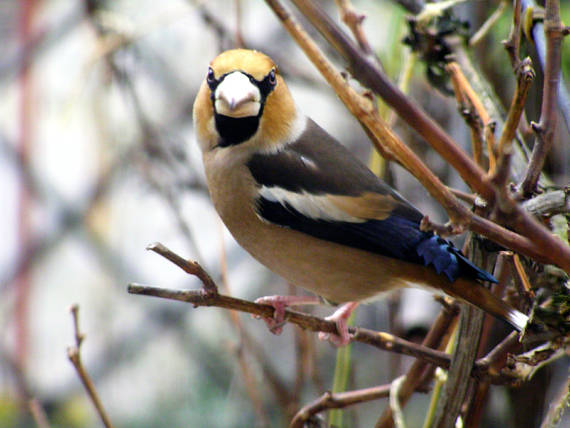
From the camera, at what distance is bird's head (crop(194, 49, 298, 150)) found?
1.07 meters

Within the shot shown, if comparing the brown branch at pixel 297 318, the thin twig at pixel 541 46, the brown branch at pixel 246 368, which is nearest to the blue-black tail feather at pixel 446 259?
the brown branch at pixel 297 318

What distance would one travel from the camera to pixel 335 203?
122 cm

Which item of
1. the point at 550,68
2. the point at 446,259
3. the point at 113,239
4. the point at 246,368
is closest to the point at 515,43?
the point at 550,68

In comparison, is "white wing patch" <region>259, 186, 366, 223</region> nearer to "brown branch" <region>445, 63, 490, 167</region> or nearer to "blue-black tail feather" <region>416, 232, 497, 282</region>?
"blue-black tail feather" <region>416, 232, 497, 282</region>

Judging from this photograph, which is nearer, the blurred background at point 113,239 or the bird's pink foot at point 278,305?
the bird's pink foot at point 278,305

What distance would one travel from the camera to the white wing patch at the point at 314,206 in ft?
4.00

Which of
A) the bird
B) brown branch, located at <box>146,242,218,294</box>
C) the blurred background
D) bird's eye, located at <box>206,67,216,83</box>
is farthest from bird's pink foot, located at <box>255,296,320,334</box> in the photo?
the blurred background

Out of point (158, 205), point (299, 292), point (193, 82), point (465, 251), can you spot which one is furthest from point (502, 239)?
point (158, 205)

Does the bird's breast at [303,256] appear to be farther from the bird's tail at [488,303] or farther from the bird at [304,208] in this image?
the bird's tail at [488,303]

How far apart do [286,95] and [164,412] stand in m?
1.94

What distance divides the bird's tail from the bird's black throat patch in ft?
1.58

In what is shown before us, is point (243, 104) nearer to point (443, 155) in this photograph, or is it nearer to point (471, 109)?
point (471, 109)

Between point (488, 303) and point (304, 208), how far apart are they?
37cm

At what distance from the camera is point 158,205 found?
10.7 feet
